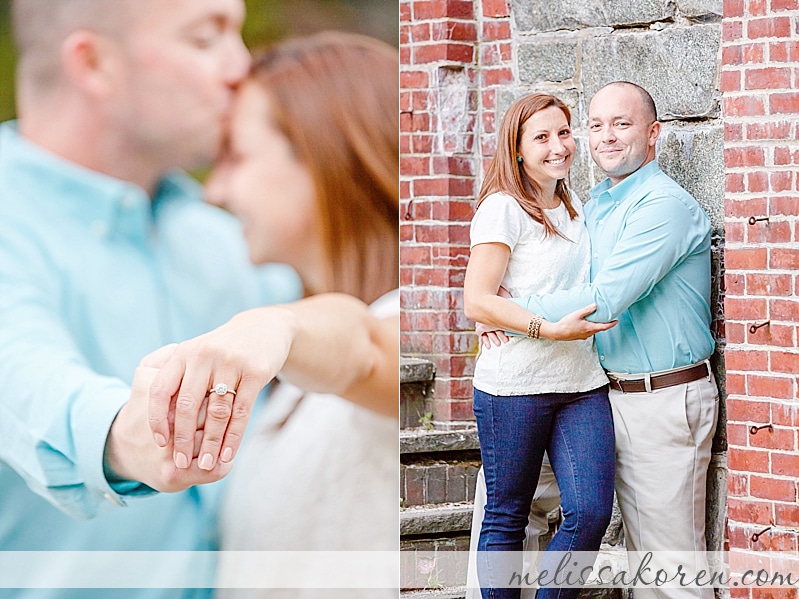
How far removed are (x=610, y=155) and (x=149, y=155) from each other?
1344mm

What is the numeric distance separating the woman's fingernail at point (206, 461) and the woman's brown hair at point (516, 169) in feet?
3.54

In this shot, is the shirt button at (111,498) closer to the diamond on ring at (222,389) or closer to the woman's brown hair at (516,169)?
the diamond on ring at (222,389)

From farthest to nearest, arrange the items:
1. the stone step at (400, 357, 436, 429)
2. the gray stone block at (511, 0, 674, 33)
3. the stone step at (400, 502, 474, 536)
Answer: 1. the stone step at (400, 357, 436, 429)
2. the stone step at (400, 502, 474, 536)
3. the gray stone block at (511, 0, 674, 33)

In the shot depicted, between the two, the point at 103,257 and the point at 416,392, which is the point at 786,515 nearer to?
the point at 416,392

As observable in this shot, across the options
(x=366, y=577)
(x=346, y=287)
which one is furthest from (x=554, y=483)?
(x=346, y=287)

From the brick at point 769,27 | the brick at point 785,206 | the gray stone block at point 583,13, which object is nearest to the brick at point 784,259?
the brick at point 785,206

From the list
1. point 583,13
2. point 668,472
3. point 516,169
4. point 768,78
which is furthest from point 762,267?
point 583,13

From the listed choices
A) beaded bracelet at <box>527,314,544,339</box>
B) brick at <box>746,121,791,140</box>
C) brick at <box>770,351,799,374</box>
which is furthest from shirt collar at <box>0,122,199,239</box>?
brick at <box>770,351,799,374</box>

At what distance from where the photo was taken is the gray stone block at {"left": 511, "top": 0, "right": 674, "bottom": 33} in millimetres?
4102

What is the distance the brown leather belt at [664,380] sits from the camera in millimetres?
3730

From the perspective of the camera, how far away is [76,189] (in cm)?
342

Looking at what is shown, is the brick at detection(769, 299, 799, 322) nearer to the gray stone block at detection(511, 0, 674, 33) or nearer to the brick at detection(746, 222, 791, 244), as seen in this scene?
the brick at detection(746, 222, 791, 244)

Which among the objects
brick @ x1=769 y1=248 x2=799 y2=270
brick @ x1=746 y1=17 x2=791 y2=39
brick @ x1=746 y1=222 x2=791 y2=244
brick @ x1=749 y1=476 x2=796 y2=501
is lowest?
brick @ x1=749 y1=476 x2=796 y2=501

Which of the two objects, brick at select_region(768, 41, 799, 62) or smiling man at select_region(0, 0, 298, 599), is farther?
brick at select_region(768, 41, 799, 62)
